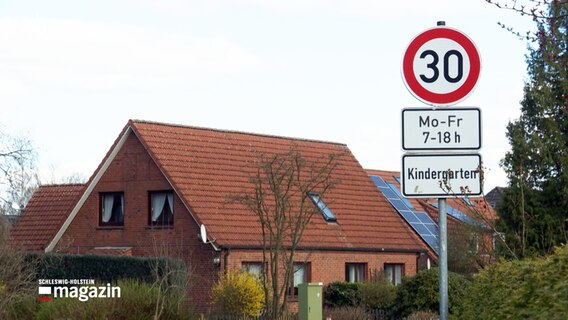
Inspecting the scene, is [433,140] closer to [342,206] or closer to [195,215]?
[195,215]

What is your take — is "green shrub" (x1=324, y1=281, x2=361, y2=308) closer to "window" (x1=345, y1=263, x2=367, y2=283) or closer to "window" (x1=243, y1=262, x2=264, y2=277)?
"window" (x1=243, y1=262, x2=264, y2=277)

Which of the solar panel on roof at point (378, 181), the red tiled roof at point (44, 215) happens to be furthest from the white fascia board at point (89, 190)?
the solar panel on roof at point (378, 181)

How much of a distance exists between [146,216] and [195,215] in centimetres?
301

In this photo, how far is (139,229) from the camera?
1471 inches

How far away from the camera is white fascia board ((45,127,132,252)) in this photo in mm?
37750

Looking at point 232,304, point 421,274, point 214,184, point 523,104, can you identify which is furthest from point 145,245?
point 523,104

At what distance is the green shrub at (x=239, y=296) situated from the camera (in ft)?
100

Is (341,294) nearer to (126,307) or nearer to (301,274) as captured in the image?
(301,274)

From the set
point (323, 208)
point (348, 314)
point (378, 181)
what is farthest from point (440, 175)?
point (378, 181)

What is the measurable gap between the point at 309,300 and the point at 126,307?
6.27 meters

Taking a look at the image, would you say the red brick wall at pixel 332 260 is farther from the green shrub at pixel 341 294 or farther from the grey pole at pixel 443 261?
the grey pole at pixel 443 261

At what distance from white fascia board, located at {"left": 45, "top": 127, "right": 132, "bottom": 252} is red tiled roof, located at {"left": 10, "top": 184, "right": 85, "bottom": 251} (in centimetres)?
17

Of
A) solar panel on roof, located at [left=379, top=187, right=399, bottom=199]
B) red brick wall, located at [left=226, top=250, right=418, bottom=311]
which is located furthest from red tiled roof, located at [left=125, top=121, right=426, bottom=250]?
Result: solar panel on roof, located at [left=379, top=187, right=399, bottom=199]

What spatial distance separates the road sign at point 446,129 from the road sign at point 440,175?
7cm
